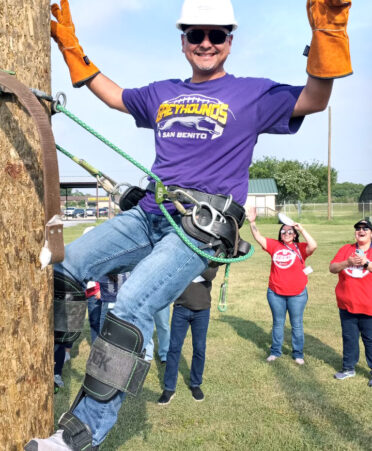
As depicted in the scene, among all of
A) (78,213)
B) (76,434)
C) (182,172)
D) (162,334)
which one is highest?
(182,172)

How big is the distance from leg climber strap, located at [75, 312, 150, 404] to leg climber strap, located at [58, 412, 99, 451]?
0.13 m

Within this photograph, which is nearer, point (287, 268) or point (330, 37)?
point (330, 37)

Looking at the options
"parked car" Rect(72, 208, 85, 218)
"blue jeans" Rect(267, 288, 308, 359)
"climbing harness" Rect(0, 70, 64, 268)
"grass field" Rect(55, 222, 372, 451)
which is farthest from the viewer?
"parked car" Rect(72, 208, 85, 218)

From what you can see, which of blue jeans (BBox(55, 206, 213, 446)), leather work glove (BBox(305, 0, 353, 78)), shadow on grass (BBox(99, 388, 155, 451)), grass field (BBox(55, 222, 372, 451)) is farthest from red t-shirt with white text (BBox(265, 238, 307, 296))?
leather work glove (BBox(305, 0, 353, 78))

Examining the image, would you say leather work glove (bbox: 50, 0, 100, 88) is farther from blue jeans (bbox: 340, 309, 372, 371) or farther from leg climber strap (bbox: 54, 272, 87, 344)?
blue jeans (bbox: 340, 309, 372, 371)

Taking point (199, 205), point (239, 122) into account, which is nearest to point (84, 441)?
point (199, 205)

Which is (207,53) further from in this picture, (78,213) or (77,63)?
(78,213)

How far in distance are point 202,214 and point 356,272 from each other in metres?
4.04

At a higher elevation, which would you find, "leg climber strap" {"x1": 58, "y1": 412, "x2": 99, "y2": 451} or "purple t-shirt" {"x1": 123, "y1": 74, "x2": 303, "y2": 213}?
"purple t-shirt" {"x1": 123, "y1": 74, "x2": 303, "y2": 213}

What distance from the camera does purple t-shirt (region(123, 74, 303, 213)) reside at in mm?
2785

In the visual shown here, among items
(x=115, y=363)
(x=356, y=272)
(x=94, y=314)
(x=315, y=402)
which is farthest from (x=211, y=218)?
(x=356, y=272)

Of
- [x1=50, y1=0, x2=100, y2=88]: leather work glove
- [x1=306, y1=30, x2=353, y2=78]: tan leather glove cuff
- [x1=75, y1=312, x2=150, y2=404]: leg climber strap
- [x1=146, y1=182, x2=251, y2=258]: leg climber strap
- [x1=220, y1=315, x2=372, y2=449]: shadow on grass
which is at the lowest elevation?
[x1=220, y1=315, x2=372, y2=449]: shadow on grass

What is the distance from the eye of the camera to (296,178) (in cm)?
7512

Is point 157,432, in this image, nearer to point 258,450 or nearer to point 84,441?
point 258,450
